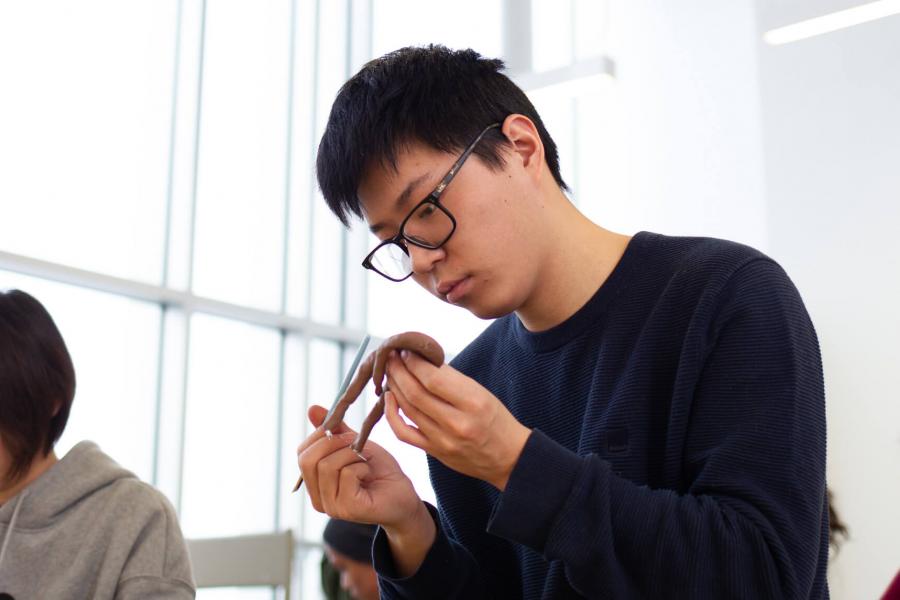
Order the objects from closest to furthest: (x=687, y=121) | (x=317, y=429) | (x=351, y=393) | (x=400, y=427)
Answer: (x=400, y=427)
(x=351, y=393)
(x=317, y=429)
(x=687, y=121)

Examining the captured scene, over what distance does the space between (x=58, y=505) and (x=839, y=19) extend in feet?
12.8

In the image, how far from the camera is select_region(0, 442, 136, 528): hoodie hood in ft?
6.59

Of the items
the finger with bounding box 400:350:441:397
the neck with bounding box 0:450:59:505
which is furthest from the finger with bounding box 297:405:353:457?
the neck with bounding box 0:450:59:505

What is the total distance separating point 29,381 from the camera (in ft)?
6.70

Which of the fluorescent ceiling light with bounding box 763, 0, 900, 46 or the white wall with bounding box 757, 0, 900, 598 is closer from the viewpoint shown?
the fluorescent ceiling light with bounding box 763, 0, 900, 46

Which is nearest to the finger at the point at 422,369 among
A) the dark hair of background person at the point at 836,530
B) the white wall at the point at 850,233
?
the dark hair of background person at the point at 836,530

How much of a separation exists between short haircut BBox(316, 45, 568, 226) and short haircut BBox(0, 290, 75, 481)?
2.94 feet

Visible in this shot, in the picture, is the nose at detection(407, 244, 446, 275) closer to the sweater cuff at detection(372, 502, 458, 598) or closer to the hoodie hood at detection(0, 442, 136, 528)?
the sweater cuff at detection(372, 502, 458, 598)

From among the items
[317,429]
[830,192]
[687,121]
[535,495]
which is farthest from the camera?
[687,121]

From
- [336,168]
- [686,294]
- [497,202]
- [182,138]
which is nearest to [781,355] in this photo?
[686,294]

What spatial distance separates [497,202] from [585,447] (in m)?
0.32

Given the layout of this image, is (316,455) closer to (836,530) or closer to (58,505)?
(58,505)

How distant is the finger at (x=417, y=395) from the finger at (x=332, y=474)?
0.75 ft

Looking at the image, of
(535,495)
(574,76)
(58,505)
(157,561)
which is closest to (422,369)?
(535,495)
